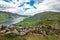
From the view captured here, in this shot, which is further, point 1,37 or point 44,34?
point 44,34

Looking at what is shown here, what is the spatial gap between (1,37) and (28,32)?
22.0ft

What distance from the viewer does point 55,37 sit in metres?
44.8

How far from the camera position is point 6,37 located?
138ft

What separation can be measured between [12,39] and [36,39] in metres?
5.07

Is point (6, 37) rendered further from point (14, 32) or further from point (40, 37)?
point (40, 37)

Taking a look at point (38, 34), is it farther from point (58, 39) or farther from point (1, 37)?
point (1, 37)

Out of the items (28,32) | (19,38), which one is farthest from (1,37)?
(28,32)

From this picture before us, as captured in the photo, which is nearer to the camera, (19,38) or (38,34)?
(19,38)

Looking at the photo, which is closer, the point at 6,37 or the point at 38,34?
the point at 6,37

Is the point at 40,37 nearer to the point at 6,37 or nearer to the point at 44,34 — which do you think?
the point at 44,34

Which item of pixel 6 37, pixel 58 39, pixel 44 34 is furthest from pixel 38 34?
pixel 6 37

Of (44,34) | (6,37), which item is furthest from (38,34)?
(6,37)

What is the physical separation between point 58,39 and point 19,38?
8.71m

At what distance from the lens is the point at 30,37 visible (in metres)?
42.9
